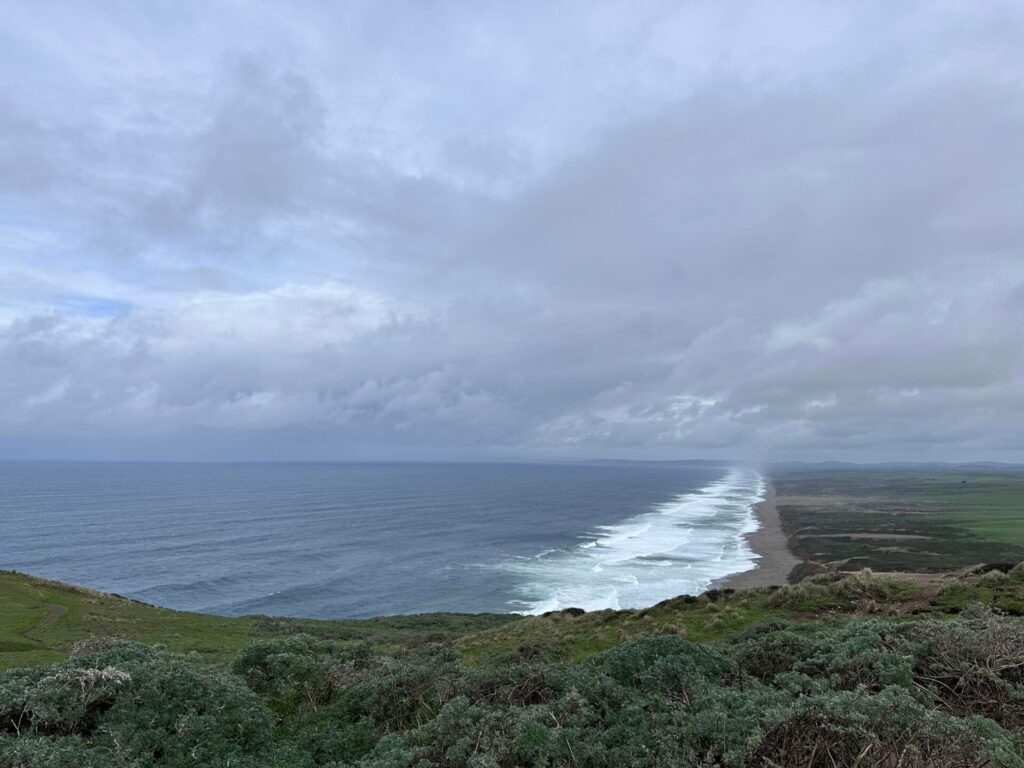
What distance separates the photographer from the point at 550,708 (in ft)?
29.7

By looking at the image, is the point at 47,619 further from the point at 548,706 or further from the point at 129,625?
the point at 548,706

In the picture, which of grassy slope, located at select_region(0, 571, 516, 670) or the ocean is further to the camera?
the ocean

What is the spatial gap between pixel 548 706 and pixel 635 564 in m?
63.0

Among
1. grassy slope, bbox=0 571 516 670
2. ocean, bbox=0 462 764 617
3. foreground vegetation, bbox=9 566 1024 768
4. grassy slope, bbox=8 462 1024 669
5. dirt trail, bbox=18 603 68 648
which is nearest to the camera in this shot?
foreground vegetation, bbox=9 566 1024 768

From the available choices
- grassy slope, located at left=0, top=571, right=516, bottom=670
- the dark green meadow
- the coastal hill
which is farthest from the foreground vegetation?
the dark green meadow

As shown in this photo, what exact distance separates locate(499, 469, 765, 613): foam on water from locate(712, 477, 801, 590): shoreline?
1.24 meters

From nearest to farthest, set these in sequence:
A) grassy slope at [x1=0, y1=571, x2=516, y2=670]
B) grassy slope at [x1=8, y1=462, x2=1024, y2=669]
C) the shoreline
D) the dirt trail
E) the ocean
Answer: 1. grassy slope at [x1=8, y1=462, x2=1024, y2=669]
2. grassy slope at [x1=0, y1=571, x2=516, y2=670]
3. the dirt trail
4. the shoreline
5. the ocean

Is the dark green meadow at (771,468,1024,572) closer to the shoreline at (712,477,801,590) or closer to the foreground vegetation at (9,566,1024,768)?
the shoreline at (712,477,801,590)

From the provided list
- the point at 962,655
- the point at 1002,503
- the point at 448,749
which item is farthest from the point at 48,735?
the point at 1002,503

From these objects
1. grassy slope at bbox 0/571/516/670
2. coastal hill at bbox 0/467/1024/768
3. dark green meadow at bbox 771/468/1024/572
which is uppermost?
coastal hill at bbox 0/467/1024/768

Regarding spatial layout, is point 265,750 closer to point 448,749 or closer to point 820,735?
point 448,749

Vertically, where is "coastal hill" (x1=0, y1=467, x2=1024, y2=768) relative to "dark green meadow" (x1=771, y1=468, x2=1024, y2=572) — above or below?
above

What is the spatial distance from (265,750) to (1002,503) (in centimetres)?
17004

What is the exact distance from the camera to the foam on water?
54.0 meters
